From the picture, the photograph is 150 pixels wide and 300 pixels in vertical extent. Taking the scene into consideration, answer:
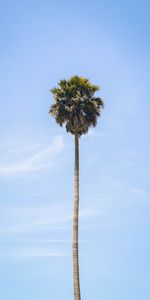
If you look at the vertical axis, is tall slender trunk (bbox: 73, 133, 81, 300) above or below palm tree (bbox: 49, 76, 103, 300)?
below

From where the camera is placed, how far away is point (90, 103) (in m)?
48.4

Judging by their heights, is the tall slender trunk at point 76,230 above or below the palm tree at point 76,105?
below

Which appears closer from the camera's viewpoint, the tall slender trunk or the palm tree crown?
the tall slender trunk

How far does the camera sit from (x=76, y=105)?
157 ft

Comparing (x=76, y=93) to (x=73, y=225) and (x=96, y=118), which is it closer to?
(x=96, y=118)

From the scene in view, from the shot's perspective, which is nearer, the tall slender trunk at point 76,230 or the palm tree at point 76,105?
the tall slender trunk at point 76,230

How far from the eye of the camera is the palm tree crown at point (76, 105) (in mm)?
47844

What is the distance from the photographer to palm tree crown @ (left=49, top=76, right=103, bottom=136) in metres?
47.8

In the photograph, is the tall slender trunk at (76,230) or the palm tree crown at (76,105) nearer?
the tall slender trunk at (76,230)

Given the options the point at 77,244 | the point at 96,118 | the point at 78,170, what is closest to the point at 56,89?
the point at 96,118

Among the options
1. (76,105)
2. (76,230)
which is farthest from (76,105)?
(76,230)

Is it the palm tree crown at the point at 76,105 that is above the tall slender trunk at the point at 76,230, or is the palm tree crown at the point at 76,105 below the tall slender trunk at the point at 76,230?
above

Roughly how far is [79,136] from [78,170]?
460cm

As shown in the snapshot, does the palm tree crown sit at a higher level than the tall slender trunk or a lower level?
higher
